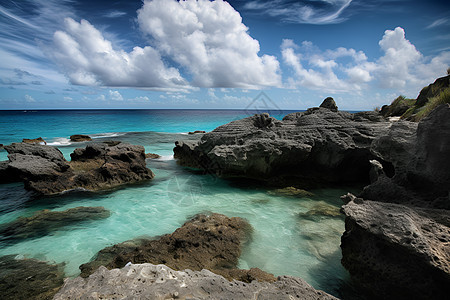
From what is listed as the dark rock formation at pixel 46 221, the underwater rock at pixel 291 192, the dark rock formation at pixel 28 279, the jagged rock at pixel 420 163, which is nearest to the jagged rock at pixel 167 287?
the dark rock formation at pixel 28 279

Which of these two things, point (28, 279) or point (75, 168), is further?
point (75, 168)

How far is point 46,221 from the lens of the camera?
6.34 m

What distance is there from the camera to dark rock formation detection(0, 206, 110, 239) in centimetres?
579

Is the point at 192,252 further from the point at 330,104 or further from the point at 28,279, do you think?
the point at 330,104

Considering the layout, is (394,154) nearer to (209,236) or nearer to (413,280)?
(413,280)

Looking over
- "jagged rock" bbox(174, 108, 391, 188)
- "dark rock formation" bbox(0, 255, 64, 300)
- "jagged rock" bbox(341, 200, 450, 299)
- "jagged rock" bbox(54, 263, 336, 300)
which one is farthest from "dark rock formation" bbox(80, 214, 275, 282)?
"jagged rock" bbox(174, 108, 391, 188)

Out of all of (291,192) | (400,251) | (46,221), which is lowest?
(46,221)

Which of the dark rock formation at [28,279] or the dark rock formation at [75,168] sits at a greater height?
the dark rock formation at [75,168]

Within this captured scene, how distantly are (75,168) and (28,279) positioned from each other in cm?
713

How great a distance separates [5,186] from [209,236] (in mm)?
9879

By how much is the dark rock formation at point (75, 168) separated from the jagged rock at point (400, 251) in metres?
8.94

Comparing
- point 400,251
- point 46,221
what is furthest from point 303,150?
point 46,221

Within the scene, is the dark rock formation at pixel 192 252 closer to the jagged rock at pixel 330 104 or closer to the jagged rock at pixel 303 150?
the jagged rock at pixel 303 150

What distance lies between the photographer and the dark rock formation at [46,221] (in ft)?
19.0
